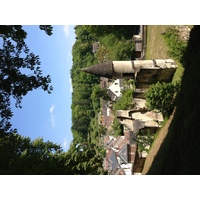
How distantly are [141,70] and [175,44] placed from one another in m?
3.17

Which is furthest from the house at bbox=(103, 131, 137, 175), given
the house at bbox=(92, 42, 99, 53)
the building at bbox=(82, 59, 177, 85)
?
the house at bbox=(92, 42, 99, 53)

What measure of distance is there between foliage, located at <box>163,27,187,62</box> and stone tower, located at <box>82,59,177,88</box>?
160 cm

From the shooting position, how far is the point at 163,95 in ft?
72.1

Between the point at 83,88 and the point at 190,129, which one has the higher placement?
the point at 190,129

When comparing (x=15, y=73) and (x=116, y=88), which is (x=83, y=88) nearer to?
(x=116, y=88)

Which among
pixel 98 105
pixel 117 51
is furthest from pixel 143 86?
pixel 98 105

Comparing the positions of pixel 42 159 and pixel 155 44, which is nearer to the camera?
pixel 42 159

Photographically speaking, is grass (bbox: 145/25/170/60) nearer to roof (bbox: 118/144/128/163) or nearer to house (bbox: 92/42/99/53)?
roof (bbox: 118/144/128/163)

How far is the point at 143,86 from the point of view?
2470 cm

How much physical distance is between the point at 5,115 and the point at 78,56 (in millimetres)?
66011

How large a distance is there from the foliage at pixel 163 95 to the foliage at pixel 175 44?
2086mm

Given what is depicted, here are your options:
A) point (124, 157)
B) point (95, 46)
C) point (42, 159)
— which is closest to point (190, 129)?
point (42, 159)

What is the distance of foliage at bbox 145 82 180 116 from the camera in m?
21.7
